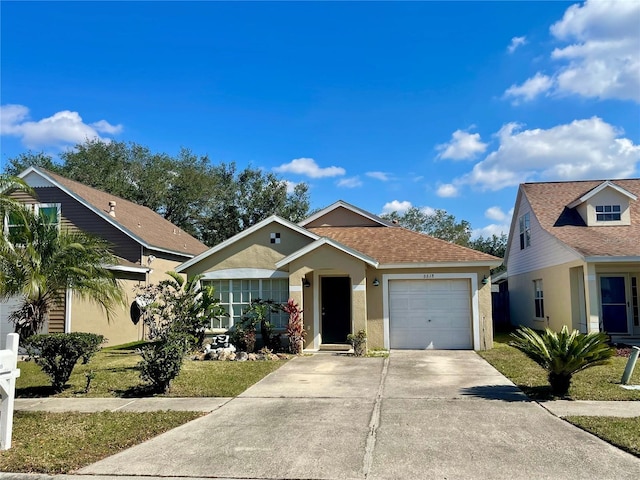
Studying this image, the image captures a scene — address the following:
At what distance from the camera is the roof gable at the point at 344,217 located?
20781mm

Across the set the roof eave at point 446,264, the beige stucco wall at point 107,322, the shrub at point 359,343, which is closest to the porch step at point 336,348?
the shrub at point 359,343

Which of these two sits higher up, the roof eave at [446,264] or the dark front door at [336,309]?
the roof eave at [446,264]

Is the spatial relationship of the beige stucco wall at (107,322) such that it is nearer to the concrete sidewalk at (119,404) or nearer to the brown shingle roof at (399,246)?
the concrete sidewalk at (119,404)

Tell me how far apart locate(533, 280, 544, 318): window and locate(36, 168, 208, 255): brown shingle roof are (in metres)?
16.2

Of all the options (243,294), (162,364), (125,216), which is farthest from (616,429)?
(125,216)

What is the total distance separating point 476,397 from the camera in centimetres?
870

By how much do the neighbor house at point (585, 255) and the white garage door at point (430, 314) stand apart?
3851 millimetres

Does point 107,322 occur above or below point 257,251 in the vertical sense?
below

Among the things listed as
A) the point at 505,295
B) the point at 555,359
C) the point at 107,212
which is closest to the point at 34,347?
the point at 555,359

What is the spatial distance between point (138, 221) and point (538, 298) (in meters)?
18.2

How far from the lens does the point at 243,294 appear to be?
653 inches

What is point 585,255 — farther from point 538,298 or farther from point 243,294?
point 243,294

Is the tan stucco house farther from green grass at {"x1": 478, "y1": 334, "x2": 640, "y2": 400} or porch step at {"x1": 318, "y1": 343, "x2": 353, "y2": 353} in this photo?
green grass at {"x1": 478, "y1": 334, "x2": 640, "y2": 400}

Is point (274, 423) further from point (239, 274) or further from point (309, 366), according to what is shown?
point (239, 274)
